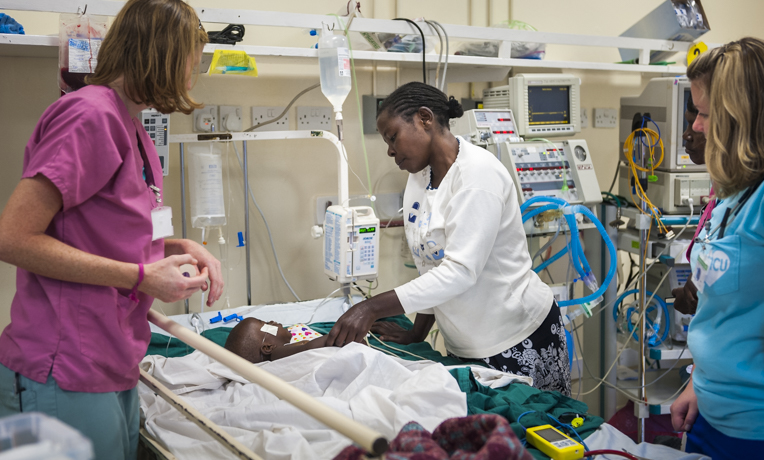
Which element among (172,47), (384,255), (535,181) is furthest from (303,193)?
(172,47)

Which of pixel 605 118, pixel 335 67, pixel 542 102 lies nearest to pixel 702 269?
pixel 335 67

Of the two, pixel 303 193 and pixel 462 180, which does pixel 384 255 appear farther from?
pixel 462 180

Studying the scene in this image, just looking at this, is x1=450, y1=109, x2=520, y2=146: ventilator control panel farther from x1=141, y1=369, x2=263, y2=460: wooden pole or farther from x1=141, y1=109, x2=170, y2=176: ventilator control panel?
x1=141, y1=369, x2=263, y2=460: wooden pole

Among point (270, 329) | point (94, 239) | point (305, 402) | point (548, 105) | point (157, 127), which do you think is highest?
point (548, 105)

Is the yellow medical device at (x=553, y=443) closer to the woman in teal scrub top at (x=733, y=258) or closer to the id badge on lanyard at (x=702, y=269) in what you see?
the woman in teal scrub top at (x=733, y=258)

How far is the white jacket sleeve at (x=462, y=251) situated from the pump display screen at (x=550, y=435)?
0.47 meters

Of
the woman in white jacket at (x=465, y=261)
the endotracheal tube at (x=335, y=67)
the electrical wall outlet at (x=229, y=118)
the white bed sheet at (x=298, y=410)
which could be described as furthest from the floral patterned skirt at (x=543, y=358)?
the electrical wall outlet at (x=229, y=118)

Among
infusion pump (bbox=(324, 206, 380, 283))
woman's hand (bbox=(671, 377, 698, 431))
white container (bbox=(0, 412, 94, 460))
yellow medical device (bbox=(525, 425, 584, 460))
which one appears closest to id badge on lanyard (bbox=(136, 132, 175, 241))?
white container (bbox=(0, 412, 94, 460))

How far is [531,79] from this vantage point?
291cm

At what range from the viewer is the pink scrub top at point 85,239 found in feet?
3.65

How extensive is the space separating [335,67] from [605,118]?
202cm

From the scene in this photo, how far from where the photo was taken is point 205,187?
2.43m

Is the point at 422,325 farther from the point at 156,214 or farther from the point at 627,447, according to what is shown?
the point at 156,214

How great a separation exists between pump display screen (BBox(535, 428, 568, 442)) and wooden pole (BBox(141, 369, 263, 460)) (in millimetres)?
649
